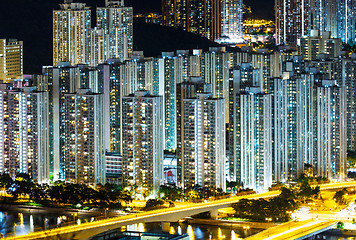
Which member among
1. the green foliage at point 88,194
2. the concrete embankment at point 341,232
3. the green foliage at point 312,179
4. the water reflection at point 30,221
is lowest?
the concrete embankment at point 341,232

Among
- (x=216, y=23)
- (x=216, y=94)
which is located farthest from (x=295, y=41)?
(x=216, y=94)

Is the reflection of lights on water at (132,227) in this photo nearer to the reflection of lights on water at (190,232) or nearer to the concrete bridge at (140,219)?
the concrete bridge at (140,219)

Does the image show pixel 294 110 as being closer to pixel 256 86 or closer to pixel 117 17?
pixel 256 86

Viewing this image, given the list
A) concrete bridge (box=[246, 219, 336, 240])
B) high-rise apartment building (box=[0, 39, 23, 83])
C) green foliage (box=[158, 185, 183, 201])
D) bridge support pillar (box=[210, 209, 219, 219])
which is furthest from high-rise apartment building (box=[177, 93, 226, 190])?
high-rise apartment building (box=[0, 39, 23, 83])

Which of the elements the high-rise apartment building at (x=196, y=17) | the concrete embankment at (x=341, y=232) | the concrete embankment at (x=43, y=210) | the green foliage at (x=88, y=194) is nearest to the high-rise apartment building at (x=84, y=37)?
the high-rise apartment building at (x=196, y=17)

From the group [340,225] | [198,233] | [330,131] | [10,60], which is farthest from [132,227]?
[10,60]

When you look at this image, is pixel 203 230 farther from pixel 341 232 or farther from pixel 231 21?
pixel 231 21

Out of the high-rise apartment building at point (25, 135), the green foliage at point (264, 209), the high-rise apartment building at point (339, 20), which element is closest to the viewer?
the green foliage at point (264, 209)
